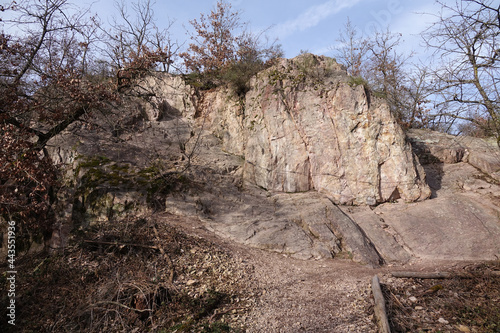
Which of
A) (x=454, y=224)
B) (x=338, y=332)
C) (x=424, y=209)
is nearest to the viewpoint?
(x=338, y=332)

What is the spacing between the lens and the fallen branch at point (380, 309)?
13.5 feet

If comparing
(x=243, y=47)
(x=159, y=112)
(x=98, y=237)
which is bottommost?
(x=98, y=237)

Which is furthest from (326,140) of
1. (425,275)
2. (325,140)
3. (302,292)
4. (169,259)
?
(169,259)

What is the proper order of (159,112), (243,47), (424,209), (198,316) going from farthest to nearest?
(243,47)
(159,112)
(424,209)
(198,316)

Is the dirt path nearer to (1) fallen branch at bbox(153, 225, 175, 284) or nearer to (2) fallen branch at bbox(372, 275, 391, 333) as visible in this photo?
(2) fallen branch at bbox(372, 275, 391, 333)

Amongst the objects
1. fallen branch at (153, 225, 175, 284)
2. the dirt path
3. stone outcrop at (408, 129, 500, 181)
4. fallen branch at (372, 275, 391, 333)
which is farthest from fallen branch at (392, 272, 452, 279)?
stone outcrop at (408, 129, 500, 181)

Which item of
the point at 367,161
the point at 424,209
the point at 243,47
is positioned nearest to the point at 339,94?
the point at 367,161

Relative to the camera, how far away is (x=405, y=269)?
6414mm

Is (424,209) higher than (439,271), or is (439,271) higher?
(424,209)

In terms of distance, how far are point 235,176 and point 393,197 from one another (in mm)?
4855

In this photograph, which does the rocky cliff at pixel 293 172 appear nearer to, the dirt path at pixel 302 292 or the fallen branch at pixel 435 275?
the dirt path at pixel 302 292

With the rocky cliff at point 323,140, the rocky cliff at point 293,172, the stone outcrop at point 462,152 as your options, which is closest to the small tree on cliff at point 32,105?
the rocky cliff at point 293,172

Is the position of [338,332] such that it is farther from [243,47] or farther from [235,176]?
[243,47]

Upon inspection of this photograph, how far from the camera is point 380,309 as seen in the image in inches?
175
